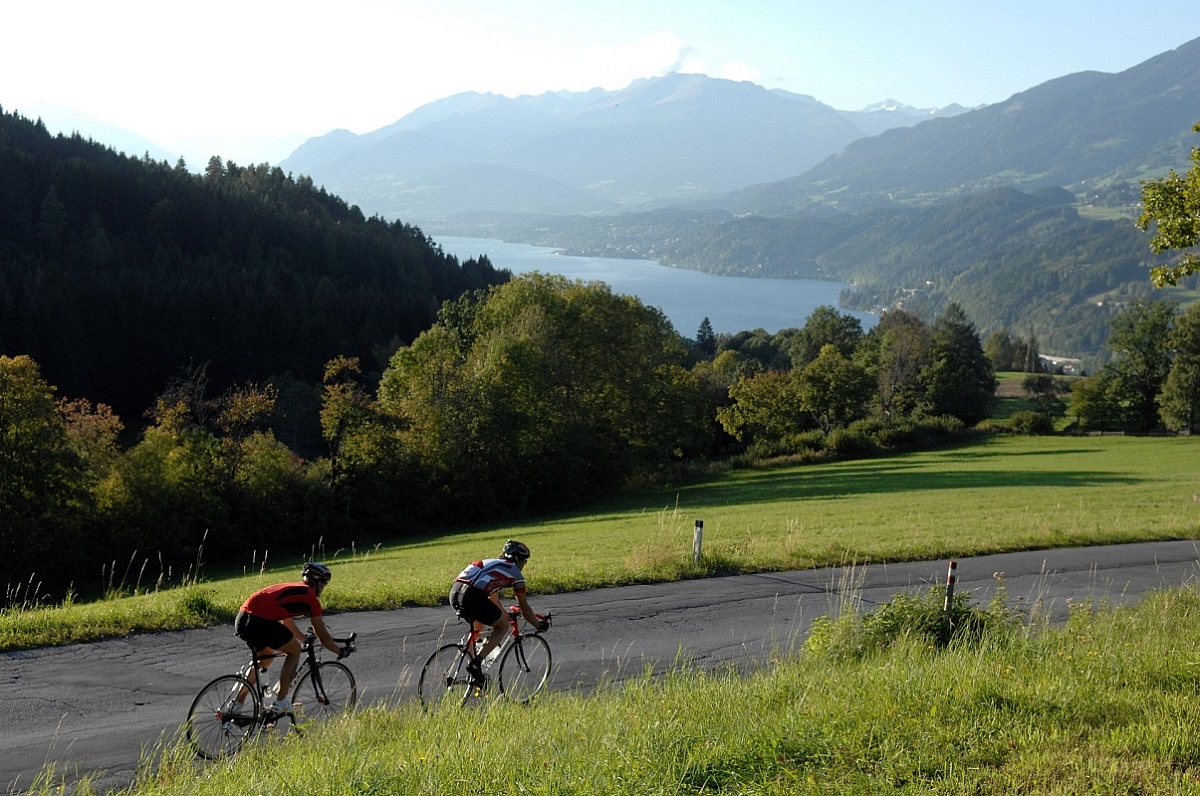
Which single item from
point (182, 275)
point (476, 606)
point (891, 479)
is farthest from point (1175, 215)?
point (182, 275)

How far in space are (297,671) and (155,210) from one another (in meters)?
150

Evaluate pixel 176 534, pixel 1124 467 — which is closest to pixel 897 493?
pixel 1124 467

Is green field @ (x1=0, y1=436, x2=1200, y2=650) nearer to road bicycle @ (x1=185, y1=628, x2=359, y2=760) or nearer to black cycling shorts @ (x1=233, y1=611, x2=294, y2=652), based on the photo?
road bicycle @ (x1=185, y1=628, x2=359, y2=760)

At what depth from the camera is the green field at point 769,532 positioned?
15641 millimetres

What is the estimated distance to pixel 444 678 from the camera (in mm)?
10375

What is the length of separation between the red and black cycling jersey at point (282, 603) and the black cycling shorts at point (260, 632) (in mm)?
50

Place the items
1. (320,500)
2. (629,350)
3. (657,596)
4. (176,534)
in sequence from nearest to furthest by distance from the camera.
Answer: (657,596) < (176,534) < (320,500) < (629,350)

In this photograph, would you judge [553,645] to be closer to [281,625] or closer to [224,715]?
[281,625]


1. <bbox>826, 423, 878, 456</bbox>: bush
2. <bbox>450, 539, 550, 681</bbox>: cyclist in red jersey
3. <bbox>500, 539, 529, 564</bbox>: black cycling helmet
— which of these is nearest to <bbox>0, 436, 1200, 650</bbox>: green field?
<bbox>500, 539, 529, 564</bbox>: black cycling helmet

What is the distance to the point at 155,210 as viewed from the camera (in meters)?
142

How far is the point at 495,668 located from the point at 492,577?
4.62 feet

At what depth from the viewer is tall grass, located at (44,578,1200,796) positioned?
20.1 ft

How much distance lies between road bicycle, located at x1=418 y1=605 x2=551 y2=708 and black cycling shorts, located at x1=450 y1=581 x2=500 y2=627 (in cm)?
18

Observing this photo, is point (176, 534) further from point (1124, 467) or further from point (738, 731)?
point (1124, 467)
